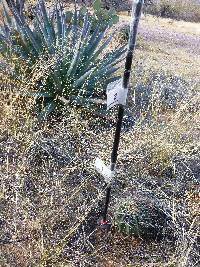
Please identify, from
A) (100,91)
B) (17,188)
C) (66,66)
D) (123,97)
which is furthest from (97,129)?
(123,97)

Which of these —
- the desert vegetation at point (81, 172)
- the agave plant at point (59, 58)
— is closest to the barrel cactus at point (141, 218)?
the desert vegetation at point (81, 172)

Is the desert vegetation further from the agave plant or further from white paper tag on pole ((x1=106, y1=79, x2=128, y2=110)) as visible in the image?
Result: white paper tag on pole ((x1=106, y1=79, x2=128, y2=110))

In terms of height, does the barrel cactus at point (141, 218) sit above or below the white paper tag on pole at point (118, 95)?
below

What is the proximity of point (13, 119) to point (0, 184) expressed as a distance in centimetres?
59

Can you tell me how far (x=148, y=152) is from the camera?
10.8 feet

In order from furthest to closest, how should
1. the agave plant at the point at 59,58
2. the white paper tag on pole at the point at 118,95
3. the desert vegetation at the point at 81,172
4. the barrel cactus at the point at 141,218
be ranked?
1. the agave plant at the point at 59,58
2. the barrel cactus at the point at 141,218
3. the desert vegetation at the point at 81,172
4. the white paper tag on pole at the point at 118,95

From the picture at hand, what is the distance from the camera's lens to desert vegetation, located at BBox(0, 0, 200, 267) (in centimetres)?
257

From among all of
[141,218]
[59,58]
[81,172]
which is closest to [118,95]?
[141,218]

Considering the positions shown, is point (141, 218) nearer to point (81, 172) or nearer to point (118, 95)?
point (81, 172)

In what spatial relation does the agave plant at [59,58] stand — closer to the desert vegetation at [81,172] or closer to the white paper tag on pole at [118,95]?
the desert vegetation at [81,172]

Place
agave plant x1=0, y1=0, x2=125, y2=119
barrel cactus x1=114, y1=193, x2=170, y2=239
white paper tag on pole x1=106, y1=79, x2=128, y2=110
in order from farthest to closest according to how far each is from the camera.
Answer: agave plant x1=0, y1=0, x2=125, y2=119, barrel cactus x1=114, y1=193, x2=170, y2=239, white paper tag on pole x1=106, y1=79, x2=128, y2=110

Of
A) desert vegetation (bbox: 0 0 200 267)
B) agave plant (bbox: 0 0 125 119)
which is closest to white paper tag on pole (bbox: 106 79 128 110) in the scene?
desert vegetation (bbox: 0 0 200 267)

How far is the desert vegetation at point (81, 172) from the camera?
8.44 feet

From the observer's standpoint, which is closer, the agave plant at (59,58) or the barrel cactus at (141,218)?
the barrel cactus at (141,218)
